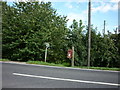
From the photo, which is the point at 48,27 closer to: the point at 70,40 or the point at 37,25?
the point at 37,25

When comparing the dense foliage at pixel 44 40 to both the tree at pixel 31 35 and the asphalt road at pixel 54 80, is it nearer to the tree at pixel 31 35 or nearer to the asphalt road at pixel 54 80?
the tree at pixel 31 35

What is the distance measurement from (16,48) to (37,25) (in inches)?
162

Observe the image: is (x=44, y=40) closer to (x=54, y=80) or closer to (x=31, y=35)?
(x=31, y=35)

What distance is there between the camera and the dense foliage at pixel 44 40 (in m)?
21.2

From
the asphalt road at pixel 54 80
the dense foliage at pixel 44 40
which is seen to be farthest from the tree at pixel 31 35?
the asphalt road at pixel 54 80

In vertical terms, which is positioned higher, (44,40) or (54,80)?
(44,40)

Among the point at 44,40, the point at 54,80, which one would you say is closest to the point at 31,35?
the point at 44,40

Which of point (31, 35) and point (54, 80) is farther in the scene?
point (31, 35)

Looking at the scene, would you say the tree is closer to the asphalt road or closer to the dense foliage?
the dense foliage

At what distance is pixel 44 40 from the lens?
20812 mm

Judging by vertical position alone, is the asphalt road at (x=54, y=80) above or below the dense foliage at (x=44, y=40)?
below

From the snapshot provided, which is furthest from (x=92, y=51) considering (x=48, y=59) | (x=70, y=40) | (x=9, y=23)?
(x=9, y=23)

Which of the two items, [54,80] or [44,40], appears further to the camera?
[44,40]

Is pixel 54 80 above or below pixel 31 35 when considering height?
below
